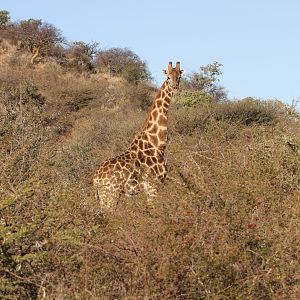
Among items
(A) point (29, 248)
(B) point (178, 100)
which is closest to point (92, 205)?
(A) point (29, 248)

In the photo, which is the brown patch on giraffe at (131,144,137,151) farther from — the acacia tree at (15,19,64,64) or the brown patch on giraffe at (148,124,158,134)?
the acacia tree at (15,19,64,64)

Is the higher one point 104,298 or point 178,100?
point 178,100

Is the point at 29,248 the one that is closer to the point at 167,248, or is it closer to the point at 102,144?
the point at 167,248

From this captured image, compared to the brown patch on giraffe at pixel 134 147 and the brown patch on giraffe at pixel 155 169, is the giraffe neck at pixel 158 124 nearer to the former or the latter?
the brown patch on giraffe at pixel 134 147

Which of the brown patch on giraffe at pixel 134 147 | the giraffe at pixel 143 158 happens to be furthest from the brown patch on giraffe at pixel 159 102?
the brown patch on giraffe at pixel 134 147

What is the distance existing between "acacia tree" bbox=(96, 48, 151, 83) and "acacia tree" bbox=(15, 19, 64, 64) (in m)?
2.63

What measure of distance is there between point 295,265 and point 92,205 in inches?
69.1

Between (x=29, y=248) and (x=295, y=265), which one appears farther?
(x=29, y=248)

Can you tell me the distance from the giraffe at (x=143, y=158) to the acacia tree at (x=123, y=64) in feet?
99.0

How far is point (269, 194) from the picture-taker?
5258 mm

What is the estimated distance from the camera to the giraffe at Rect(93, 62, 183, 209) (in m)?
9.12

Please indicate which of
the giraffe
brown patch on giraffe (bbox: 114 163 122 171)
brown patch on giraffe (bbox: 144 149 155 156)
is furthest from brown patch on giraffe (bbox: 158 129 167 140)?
brown patch on giraffe (bbox: 114 163 122 171)

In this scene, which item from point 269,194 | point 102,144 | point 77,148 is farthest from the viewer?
point 102,144

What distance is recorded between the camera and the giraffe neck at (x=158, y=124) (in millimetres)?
10312
